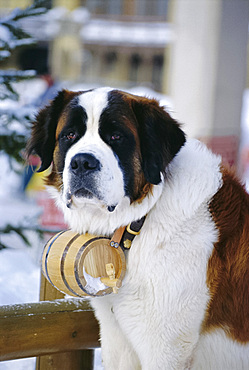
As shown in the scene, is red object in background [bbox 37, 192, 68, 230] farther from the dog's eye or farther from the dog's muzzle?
the dog's muzzle

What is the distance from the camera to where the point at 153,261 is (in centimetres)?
174

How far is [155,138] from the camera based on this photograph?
179 centimetres

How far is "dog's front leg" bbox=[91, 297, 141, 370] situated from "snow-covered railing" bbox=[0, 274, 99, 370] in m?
0.17

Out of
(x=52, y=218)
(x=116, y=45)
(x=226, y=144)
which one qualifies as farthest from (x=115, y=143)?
(x=116, y=45)

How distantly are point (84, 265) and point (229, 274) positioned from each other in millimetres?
535

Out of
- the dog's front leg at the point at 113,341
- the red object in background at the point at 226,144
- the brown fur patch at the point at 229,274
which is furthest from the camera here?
the red object in background at the point at 226,144

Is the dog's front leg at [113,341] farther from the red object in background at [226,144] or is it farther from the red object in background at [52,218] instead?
the red object in background at [226,144]

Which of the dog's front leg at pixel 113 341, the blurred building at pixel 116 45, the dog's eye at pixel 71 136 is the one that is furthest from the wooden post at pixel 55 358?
the blurred building at pixel 116 45

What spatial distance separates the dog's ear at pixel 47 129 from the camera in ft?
6.31

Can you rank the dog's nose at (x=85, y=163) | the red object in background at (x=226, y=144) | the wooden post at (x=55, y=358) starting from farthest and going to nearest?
the red object in background at (x=226, y=144), the wooden post at (x=55, y=358), the dog's nose at (x=85, y=163)

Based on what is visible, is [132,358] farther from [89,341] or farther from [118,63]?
[118,63]

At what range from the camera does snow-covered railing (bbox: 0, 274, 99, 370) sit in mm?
1936

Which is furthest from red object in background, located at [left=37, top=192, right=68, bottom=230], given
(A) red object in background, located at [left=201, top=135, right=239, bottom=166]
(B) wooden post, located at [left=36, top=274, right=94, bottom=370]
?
(B) wooden post, located at [left=36, top=274, right=94, bottom=370]

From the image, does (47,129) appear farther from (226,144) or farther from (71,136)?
(226,144)
